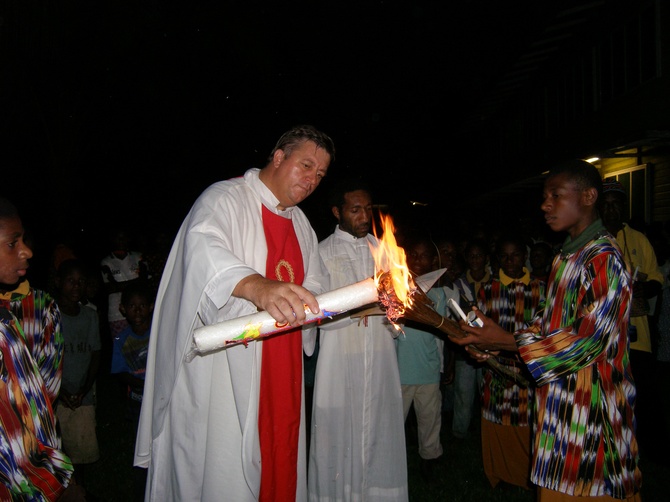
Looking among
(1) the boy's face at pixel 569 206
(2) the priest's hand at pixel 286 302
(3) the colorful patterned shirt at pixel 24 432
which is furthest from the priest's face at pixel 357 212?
(3) the colorful patterned shirt at pixel 24 432

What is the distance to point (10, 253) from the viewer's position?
2615 millimetres

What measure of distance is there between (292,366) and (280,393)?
0.69 feet

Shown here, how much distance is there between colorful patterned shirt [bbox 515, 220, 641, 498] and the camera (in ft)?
10.5

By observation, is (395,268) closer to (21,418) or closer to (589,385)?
(589,385)

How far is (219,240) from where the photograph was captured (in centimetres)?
285

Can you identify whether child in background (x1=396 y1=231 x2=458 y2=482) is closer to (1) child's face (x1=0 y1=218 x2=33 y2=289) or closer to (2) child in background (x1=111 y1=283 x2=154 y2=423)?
(2) child in background (x1=111 y1=283 x2=154 y2=423)

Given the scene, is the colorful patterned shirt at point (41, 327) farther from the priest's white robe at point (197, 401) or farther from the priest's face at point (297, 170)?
the priest's face at point (297, 170)

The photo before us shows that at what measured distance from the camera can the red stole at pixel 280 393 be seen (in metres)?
3.35

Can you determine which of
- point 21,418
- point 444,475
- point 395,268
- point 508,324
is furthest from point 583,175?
point 444,475

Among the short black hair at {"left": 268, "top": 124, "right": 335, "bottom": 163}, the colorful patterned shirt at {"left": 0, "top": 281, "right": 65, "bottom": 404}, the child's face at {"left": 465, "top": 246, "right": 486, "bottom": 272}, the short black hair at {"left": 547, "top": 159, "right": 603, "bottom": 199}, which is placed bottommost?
the colorful patterned shirt at {"left": 0, "top": 281, "right": 65, "bottom": 404}

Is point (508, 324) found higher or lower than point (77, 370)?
higher

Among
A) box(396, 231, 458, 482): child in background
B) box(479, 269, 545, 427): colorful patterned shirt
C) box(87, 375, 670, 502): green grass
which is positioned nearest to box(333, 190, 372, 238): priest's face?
box(396, 231, 458, 482): child in background

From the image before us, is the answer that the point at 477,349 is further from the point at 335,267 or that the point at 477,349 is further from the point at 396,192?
the point at 396,192

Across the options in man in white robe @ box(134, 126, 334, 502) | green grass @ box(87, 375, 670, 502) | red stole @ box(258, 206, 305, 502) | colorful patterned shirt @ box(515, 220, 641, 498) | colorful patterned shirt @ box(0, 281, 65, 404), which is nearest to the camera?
man in white robe @ box(134, 126, 334, 502)
